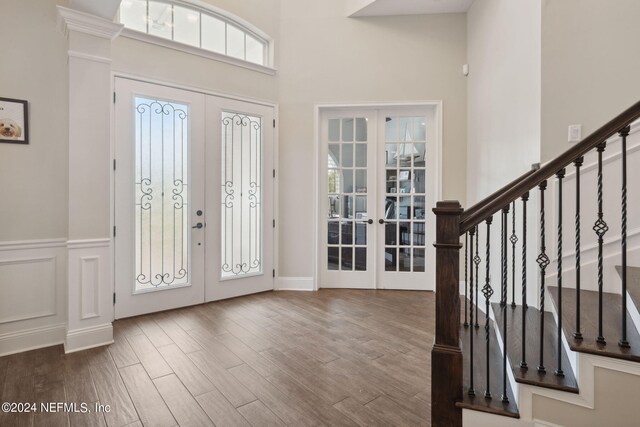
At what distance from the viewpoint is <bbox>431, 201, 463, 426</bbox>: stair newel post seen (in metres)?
1.70

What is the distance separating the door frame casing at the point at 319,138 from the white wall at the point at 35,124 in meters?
2.62

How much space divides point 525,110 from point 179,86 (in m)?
3.38

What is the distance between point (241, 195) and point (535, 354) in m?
3.30

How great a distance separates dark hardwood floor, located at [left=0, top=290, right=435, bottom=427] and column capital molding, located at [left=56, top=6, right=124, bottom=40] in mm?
2499

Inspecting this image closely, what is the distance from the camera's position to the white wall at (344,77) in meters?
4.19

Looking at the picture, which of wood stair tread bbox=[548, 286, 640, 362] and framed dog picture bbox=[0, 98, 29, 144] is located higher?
framed dog picture bbox=[0, 98, 29, 144]

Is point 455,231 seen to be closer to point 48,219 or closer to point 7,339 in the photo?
point 48,219

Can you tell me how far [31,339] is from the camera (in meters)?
2.69

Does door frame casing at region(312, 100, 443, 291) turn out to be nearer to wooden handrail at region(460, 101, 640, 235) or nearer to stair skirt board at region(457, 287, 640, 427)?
wooden handrail at region(460, 101, 640, 235)

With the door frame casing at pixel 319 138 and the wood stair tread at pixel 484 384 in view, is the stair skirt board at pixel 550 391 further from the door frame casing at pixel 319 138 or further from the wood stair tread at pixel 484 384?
the door frame casing at pixel 319 138

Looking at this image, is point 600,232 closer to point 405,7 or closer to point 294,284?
point 294,284

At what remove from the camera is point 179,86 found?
11.8 ft

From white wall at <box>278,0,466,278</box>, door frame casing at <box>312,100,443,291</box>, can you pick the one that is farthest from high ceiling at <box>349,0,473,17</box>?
door frame casing at <box>312,100,443,291</box>

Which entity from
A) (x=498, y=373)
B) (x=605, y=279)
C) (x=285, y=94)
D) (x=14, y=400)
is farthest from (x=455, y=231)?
(x=285, y=94)
